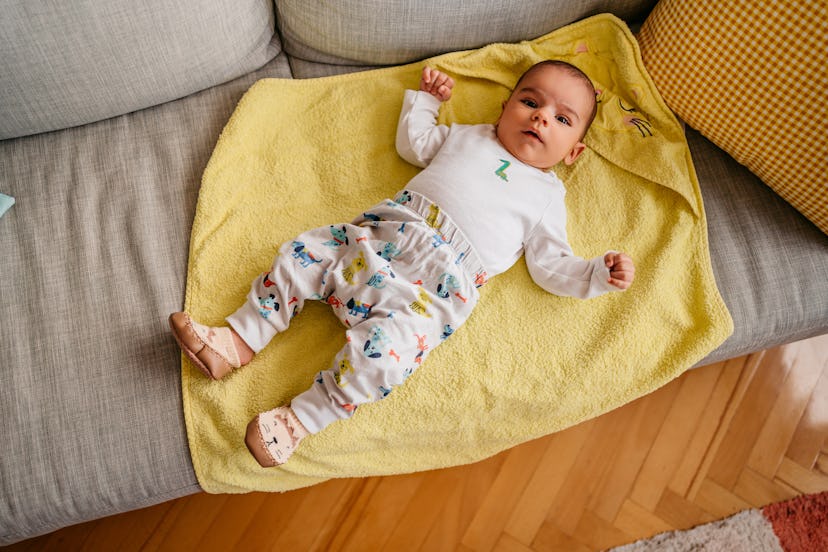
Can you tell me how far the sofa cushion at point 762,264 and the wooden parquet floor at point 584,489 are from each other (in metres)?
0.33

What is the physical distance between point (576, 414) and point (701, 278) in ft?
1.21

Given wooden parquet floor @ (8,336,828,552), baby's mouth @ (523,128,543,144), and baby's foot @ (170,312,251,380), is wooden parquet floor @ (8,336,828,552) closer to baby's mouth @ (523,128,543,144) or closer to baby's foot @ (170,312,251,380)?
baby's foot @ (170,312,251,380)

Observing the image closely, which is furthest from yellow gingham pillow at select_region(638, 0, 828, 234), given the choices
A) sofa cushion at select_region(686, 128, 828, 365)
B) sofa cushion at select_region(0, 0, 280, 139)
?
sofa cushion at select_region(0, 0, 280, 139)

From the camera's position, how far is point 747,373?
150cm

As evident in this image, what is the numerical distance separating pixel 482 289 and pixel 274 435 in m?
0.47

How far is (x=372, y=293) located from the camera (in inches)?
40.3

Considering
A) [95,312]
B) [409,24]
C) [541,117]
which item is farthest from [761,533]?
[95,312]

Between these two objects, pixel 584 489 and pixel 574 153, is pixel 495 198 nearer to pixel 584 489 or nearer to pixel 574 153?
pixel 574 153

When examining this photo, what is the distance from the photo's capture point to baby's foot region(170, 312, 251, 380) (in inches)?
38.1

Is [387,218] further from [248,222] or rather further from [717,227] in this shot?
[717,227]

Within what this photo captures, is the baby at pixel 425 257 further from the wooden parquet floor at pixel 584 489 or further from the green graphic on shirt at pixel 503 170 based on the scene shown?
the wooden parquet floor at pixel 584 489

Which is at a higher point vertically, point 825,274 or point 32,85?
point 32,85

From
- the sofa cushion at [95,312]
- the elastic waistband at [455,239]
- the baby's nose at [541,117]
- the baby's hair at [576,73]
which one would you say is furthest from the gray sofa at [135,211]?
the elastic waistband at [455,239]

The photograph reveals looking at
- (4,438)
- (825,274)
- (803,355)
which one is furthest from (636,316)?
(4,438)
